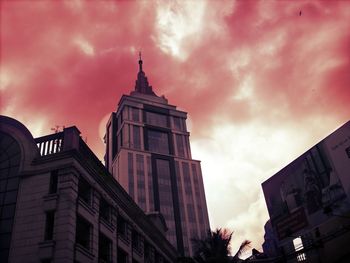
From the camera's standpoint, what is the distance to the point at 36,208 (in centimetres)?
2583

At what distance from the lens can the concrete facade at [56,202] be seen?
961 inches

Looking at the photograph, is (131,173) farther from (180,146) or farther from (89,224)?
(89,224)

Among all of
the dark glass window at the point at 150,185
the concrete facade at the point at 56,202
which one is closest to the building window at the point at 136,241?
the concrete facade at the point at 56,202

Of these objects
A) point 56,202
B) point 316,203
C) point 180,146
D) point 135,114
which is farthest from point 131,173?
point 56,202

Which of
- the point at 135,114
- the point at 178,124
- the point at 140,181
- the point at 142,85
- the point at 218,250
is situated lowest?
the point at 218,250

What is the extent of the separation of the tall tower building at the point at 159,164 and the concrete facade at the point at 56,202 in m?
67.2

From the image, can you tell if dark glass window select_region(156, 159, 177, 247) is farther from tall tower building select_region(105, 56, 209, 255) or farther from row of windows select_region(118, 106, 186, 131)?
row of windows select_region(118, 106, 186, 131)

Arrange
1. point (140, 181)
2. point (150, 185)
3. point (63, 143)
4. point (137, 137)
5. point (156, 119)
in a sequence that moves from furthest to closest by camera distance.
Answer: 1. point (156, 119)
2. point (137, 137)
3. point (150, 185)
4. point (140, 181)
5. point (63, 143)

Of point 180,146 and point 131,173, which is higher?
point 180,146

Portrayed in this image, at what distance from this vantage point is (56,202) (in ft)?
83.5

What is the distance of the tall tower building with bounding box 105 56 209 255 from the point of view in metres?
100

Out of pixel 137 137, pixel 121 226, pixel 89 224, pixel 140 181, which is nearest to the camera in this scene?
pixel 89 224

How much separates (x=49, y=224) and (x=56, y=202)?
1.49 meters

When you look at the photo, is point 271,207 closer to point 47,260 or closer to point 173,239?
point 47,260
